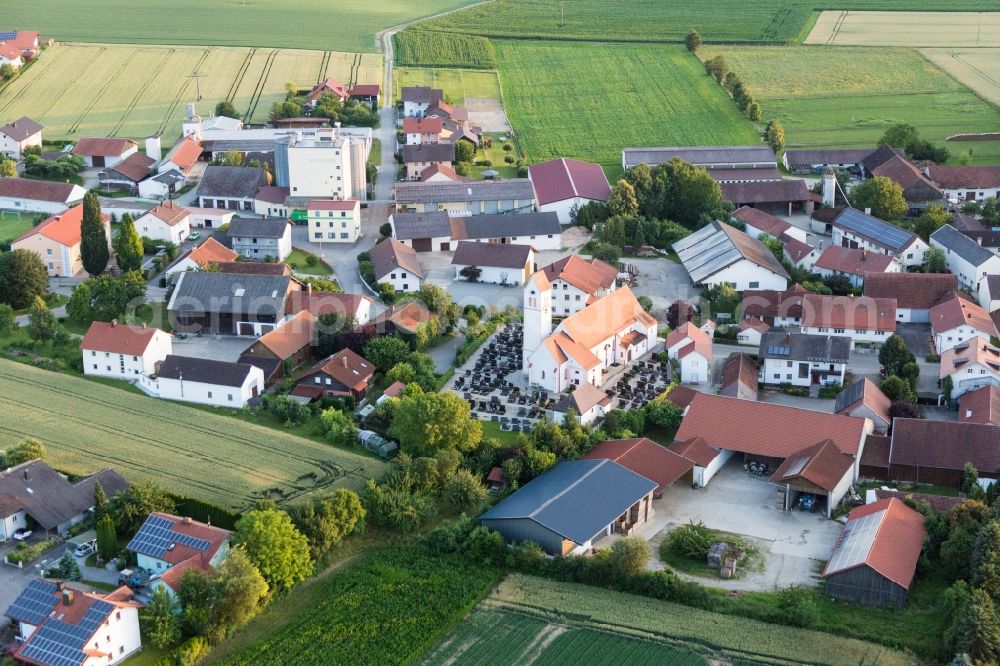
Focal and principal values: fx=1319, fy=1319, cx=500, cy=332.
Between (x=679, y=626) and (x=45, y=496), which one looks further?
(x=45, y=496)

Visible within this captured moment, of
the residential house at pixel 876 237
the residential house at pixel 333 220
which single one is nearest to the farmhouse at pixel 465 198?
the residential house at pixel 333 220

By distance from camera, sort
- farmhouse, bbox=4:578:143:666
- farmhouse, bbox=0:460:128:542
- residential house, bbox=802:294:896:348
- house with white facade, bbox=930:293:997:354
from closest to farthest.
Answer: farmhouse, bbox=4:578:143:666, farmhouse, bbox=0:460:128:542, house with white facade, bbox=930:293:997:354, residential house, bbox=802:294:896:348

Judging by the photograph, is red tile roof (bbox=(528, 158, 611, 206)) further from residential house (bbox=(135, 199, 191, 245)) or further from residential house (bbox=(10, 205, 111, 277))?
residential house (bbox=(10, 205, 111, 277))

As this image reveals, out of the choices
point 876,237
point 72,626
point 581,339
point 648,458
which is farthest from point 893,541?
point 876,237

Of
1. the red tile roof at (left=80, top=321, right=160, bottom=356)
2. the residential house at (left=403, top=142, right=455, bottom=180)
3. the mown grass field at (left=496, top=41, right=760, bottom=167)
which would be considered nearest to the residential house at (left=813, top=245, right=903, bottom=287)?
the mown grass field at (left=496, top=41, right=760, bottom=167)

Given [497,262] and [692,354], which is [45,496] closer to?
[692,354]

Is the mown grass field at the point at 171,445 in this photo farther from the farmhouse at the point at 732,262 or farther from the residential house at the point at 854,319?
the farmhouse at the point at 732,262

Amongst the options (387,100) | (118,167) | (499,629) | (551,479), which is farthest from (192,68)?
(499,629)
